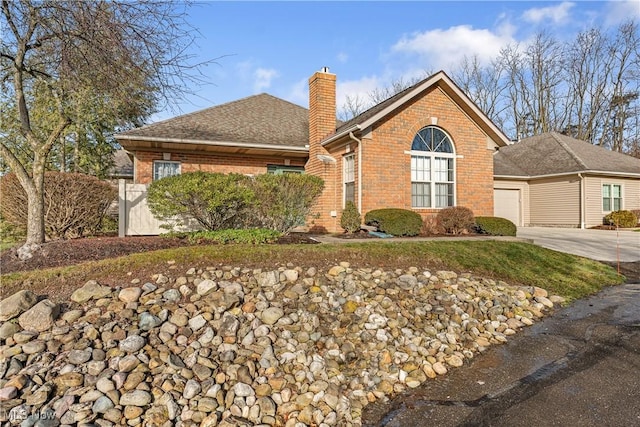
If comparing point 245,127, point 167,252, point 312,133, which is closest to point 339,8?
point 312,133

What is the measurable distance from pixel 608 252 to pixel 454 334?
28.2ft

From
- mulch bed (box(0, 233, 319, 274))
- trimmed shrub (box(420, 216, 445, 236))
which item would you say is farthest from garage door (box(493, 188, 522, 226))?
mulch bed (box(0, 233, 319, 274))

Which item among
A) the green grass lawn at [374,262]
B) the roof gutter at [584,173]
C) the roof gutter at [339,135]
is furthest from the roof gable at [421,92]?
the roof gutter at [584,173]

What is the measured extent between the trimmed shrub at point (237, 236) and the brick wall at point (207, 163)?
5497 mm

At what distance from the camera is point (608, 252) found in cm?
1020

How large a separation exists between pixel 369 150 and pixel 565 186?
13.5m

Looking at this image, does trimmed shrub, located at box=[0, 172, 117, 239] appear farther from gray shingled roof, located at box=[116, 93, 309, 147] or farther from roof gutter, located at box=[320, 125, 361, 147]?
roof gutter, located at box=[320, 125, 361, 147]

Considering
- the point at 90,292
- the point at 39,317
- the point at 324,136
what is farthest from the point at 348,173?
the point at 39,317

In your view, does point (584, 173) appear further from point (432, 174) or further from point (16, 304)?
point (16, 304)

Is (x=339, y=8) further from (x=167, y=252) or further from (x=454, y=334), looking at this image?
(x=454, y=334)

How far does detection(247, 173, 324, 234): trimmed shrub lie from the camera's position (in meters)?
7.75

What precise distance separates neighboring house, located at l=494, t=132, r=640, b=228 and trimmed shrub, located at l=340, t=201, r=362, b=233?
11330 mm

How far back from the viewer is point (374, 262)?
19.8 ft

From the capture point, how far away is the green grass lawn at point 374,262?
186 inches
